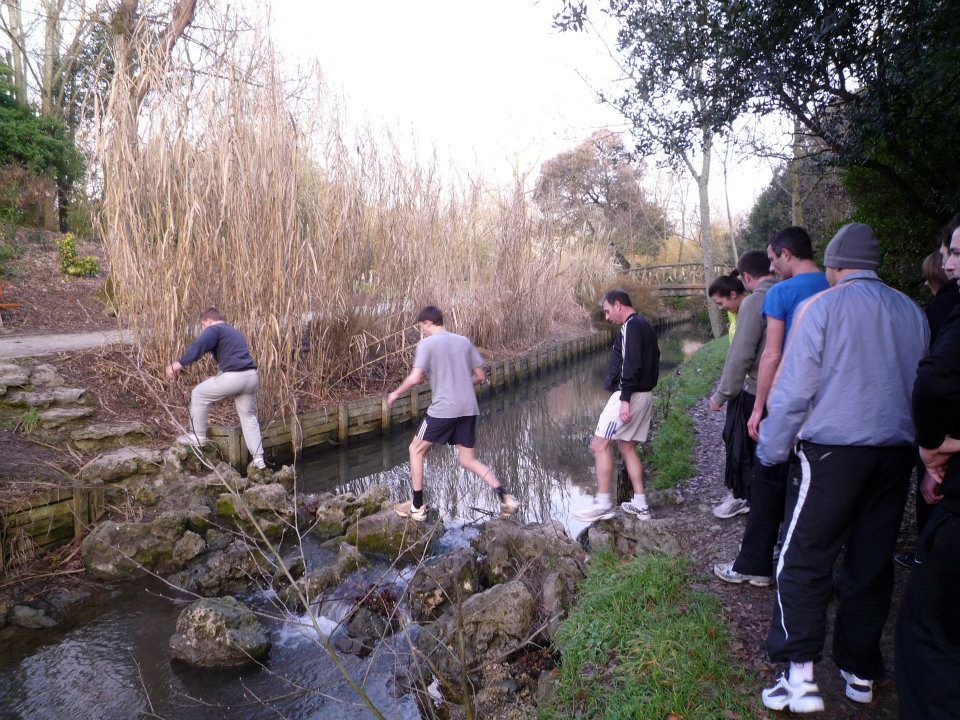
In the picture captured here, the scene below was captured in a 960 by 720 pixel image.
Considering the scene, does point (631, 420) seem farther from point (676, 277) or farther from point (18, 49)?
point (676, 277)

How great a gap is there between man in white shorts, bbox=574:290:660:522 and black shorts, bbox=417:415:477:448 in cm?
129

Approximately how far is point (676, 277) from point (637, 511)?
94.7 ft

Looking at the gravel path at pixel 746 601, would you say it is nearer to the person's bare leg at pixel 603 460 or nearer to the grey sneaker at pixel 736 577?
the grey sneaker at pixel 736 577

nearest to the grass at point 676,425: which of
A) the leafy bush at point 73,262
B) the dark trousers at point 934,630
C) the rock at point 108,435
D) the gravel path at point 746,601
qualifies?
the gravel path at point 746,601

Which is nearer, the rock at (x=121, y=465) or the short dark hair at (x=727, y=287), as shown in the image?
the short dark hair at (x=727, y=287)

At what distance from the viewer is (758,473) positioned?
3.42 m

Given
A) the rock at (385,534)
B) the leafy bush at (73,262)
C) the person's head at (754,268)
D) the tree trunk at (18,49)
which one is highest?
the tree trunk at (18,49)

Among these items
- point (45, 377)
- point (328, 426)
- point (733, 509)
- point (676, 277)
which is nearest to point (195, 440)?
point (45, 377)

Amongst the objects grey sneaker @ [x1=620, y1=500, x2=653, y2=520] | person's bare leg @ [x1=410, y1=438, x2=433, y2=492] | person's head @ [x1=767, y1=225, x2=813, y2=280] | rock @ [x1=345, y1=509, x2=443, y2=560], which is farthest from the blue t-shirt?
rock @ [x1=345, y1=509, x2=443, y2=560]

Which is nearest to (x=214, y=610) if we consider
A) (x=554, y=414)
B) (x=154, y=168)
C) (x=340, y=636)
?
(x=340, y=636)

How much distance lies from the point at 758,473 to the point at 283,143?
678 cm

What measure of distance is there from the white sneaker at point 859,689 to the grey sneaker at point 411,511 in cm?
401

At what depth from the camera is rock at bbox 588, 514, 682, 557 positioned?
172 inches

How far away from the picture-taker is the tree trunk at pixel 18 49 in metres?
17.3
